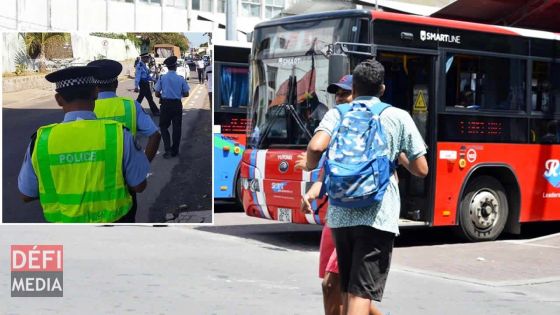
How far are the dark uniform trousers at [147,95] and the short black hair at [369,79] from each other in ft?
4.45

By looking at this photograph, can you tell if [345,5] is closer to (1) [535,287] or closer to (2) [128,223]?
(1) [535,287]

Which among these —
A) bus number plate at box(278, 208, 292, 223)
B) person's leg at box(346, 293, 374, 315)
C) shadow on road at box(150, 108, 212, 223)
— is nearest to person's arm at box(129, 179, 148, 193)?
shadow on road at box(150, 108, 212, 223)

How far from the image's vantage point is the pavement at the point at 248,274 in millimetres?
8562

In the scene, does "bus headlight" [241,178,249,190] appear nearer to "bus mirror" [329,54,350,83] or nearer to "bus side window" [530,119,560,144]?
"bus mirror" [329,54,350,83]

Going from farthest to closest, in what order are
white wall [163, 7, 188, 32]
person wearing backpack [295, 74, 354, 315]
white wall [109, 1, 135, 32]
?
white wall [163, 7, 188, 32]
white wall [109, 1, 135, 32]
person wearing backpack [295, 74, 354, 315]

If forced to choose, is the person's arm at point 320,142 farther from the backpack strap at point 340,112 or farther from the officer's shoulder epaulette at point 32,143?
the officer's shoulder epaulette at point 32,143

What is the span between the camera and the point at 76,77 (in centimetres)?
568

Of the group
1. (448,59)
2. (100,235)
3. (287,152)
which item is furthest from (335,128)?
(100,235)

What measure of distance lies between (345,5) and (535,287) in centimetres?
686

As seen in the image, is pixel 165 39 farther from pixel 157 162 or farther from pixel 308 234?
pixel 308 234

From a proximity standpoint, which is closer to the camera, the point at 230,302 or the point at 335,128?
the point at 335,128

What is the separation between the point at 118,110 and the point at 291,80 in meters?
6.78

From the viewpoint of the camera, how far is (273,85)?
12648mm

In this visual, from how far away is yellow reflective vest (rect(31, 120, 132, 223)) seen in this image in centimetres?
535
